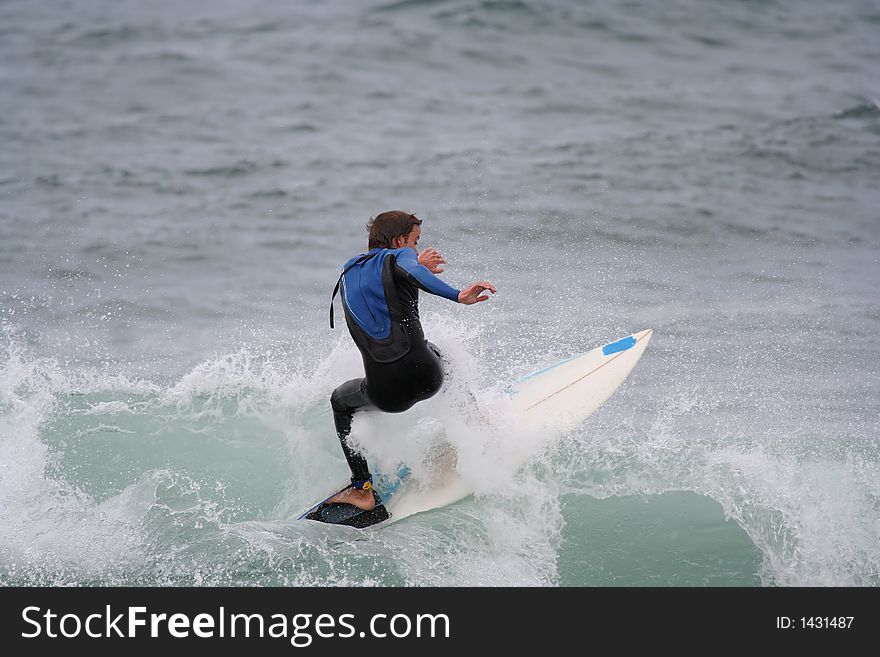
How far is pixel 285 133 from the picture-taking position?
14297mm

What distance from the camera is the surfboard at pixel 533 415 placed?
5527mm

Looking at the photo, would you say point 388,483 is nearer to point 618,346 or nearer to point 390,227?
point 390,227

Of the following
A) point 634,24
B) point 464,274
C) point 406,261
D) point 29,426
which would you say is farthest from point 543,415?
point 634,24

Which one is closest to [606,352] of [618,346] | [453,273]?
[618,346]

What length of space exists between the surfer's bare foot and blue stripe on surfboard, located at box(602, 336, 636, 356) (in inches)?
79.7

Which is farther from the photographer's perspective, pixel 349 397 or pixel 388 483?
pixel 388 483

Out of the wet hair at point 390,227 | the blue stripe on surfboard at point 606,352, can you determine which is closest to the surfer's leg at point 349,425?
the wet hair at point 390,227

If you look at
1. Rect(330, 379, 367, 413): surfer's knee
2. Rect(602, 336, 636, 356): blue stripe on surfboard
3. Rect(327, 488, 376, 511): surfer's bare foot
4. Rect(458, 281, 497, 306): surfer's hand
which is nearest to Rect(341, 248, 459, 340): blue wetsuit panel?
Rect(458, 281, 497, 306): surfer's hand

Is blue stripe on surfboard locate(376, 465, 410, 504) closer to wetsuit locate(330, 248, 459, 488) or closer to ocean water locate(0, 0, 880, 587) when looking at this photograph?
ocean water locate(0, 0, 880, 587)

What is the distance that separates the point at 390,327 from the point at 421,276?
1.24 ft

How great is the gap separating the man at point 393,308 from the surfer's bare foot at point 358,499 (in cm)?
59

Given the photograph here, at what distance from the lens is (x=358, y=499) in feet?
18.1

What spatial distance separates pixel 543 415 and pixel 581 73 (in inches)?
421

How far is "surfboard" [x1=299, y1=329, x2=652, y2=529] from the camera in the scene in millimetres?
5527
